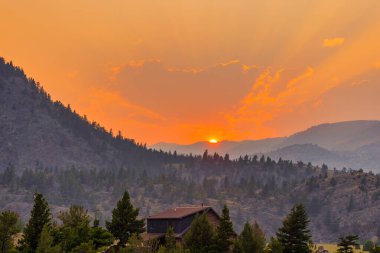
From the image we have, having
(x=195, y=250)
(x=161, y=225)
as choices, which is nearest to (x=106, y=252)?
(x=195, y=250)

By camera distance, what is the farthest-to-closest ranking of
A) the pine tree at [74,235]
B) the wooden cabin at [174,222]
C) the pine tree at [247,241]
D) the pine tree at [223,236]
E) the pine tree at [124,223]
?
1. the wooden cabin at [174,222]
2. the pine tree at [124,223]
3. the pine tree at [247,241]
4. the pine tree at [223,236]
5. the pine tree at [74,235]

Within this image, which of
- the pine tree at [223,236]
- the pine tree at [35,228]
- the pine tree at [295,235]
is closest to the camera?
the pine tree at [35,228]

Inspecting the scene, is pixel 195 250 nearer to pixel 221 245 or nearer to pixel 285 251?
pixel 221 245

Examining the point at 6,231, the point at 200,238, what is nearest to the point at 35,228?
the point at 6,231

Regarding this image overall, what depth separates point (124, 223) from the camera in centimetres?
8281

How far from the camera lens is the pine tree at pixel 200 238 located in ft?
258

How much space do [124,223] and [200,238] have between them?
12.3 metres

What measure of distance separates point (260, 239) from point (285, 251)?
4.30m

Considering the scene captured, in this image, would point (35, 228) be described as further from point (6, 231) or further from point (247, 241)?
point (247, 241)

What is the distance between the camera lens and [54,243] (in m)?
74.2

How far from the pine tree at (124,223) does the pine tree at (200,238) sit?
28.1 ft

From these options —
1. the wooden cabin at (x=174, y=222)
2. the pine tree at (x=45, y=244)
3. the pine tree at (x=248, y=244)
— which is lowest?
the pine tree at (x=45, y=244)

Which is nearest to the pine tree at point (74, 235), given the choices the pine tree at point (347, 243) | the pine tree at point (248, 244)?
the pine tree at point (248, 244)

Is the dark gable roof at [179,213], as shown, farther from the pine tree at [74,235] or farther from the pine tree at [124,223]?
the pine tree at [74,235]
